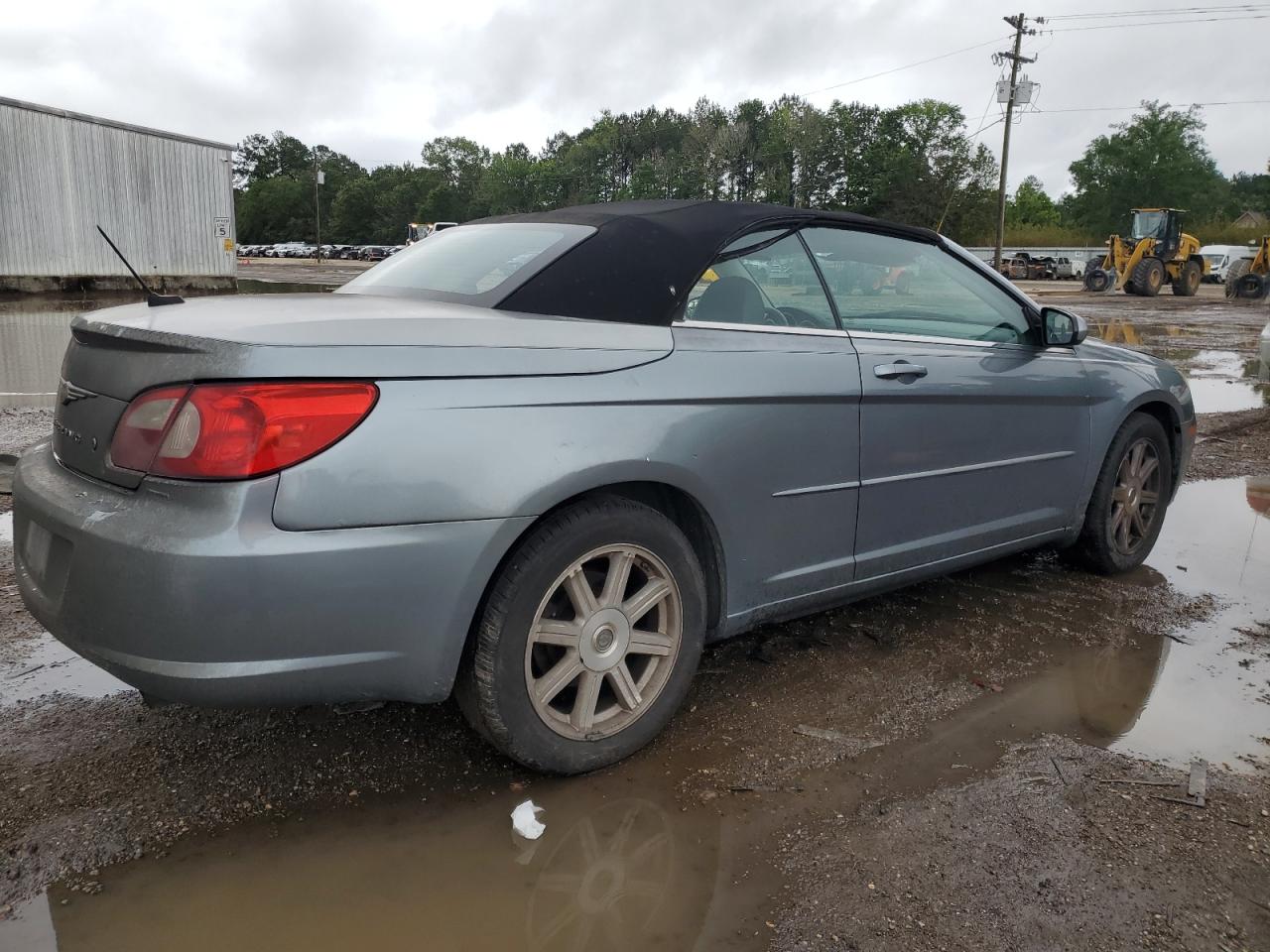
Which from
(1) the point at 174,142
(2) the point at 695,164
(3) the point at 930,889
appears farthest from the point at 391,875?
(2) the point at 695,164

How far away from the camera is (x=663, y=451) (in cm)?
250

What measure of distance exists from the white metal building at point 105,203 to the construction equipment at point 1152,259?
90.4 ft

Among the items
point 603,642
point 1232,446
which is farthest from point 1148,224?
point 603,642

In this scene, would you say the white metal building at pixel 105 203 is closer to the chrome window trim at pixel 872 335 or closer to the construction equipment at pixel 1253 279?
the chrome window trim at pixel 872 335

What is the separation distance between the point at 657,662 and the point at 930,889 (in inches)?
35.3

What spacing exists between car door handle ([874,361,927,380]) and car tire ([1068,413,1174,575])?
1413 millimetres

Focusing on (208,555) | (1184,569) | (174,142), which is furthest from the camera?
(174,142)

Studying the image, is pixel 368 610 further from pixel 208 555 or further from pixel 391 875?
pixel 391 875

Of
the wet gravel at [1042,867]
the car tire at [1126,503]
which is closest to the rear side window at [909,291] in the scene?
the car tire at [1126,503]

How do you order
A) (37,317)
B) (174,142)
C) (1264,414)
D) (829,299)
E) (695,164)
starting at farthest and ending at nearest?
1. (695,164)
2. (174,142)
3. (37,317)
4. (1264,414)
5. (829,299)

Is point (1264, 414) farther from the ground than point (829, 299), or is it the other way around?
point (829, 299)

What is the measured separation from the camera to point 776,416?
2783 millimetres

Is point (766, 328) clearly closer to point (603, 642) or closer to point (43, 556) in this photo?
point (603, 642)

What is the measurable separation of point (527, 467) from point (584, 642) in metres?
0.52
